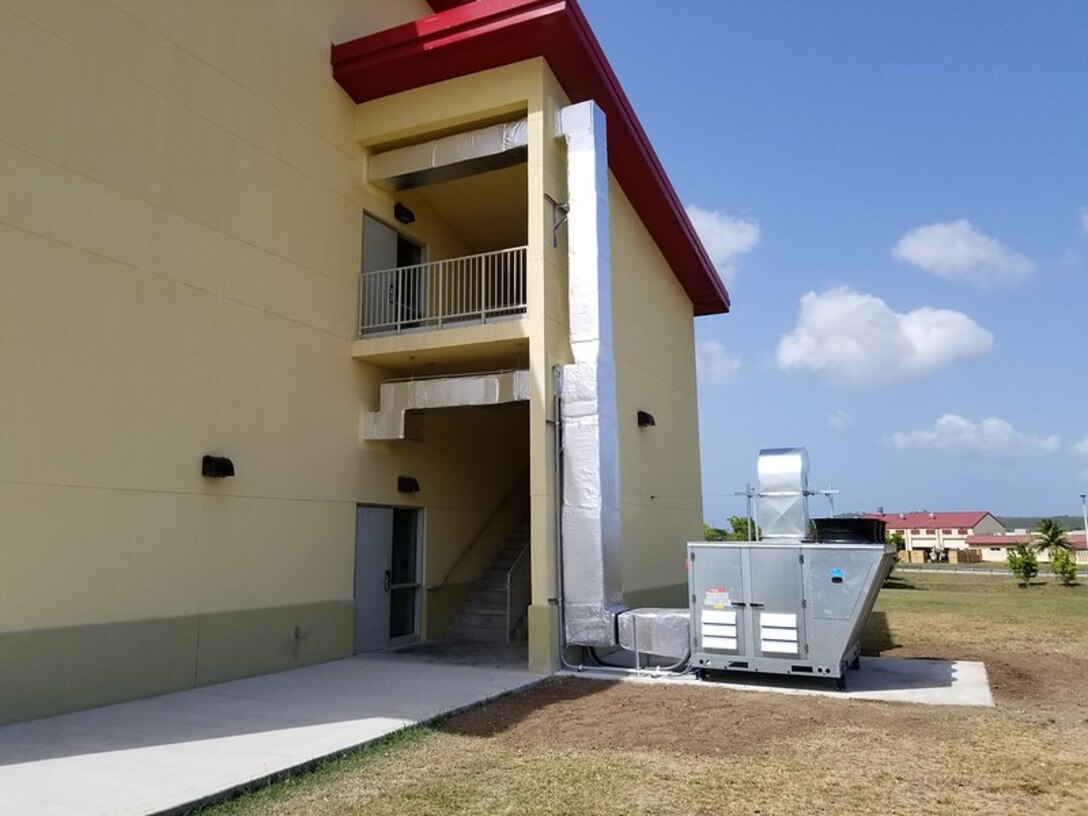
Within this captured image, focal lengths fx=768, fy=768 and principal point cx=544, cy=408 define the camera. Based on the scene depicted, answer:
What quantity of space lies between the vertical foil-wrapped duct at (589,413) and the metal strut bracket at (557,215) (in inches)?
5.3

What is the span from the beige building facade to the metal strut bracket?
140 mm

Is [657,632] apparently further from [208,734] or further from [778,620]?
[208,734]

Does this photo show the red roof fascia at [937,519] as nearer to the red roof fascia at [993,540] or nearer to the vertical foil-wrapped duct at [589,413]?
the red roof fascia at [993,540]

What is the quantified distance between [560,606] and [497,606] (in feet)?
11.4

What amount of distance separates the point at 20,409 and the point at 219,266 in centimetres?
290

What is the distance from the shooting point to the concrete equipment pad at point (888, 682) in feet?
26.6

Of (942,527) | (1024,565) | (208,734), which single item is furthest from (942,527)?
(208,734)

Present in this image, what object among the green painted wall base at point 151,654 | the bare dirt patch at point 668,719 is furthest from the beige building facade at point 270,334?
the bare dirt patch at point 668,719

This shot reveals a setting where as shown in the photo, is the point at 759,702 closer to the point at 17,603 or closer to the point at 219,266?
the point at 17,603

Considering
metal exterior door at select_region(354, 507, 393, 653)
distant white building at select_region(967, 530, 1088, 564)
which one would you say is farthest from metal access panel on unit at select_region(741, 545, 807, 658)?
distant white building at select_region(967, 530, 1088, 564)

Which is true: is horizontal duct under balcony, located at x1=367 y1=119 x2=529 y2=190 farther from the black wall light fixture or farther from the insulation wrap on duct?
the insulation wrap on duct

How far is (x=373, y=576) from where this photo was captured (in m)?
11.4

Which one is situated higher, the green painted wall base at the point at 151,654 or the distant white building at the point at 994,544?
the green painted wall base at the point at 151,654

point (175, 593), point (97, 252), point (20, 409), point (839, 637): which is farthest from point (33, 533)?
point (839, 637)
